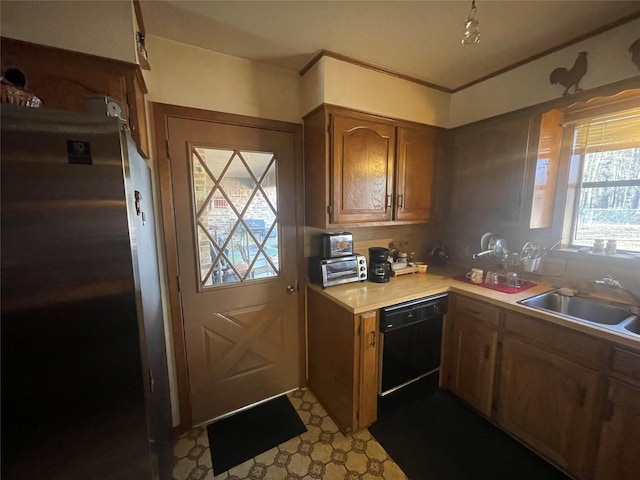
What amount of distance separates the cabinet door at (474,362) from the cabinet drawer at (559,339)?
16cm

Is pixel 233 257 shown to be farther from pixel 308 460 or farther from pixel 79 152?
pixel 308 460

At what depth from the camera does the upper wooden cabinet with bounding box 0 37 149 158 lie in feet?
3.16

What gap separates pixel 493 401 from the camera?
1.69m

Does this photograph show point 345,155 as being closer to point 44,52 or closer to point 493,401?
point 44,52

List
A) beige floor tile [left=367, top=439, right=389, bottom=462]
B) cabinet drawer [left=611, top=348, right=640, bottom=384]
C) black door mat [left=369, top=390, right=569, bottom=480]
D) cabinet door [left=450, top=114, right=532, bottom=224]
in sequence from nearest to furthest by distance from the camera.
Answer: cabinet drawer [left=611, top=348, right=640, bottom=384]
black door mat [left=369, top=390, right=569, bottom=480]
beige floor tile [left=367, top=439, right=389, bottom=462]
cabinet door [left=450, top=114, right=532, bottom=224]

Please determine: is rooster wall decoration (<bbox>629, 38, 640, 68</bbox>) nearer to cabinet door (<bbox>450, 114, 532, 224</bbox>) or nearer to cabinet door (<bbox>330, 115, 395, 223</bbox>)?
cabinet door (<bbox>450, 114, 532, 224</bbox>)

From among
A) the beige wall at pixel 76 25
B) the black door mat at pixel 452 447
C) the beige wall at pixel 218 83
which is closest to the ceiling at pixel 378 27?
the beige wall at pixel 218 83

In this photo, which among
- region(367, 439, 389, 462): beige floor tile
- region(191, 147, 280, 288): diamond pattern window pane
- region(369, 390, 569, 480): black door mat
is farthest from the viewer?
region(191, 147, 280, 288): diamond pattern window pane

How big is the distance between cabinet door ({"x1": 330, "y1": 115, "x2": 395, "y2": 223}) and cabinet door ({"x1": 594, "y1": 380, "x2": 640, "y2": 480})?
147 cm

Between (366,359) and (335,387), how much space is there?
0.39 meters

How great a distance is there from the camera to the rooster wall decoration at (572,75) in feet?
5.04

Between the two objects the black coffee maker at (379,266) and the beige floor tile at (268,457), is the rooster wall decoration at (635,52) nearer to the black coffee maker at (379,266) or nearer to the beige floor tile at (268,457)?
the black coffee maker at (379,266)

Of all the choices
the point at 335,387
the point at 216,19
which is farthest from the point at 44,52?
the point at 335,387

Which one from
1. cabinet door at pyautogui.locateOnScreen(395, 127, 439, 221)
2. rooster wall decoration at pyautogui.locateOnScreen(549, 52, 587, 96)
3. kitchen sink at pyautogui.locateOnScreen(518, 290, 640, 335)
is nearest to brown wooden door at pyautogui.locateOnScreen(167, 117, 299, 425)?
cabinet door at pyautogui.locateOnScreen(395, 127, 439, 221)
